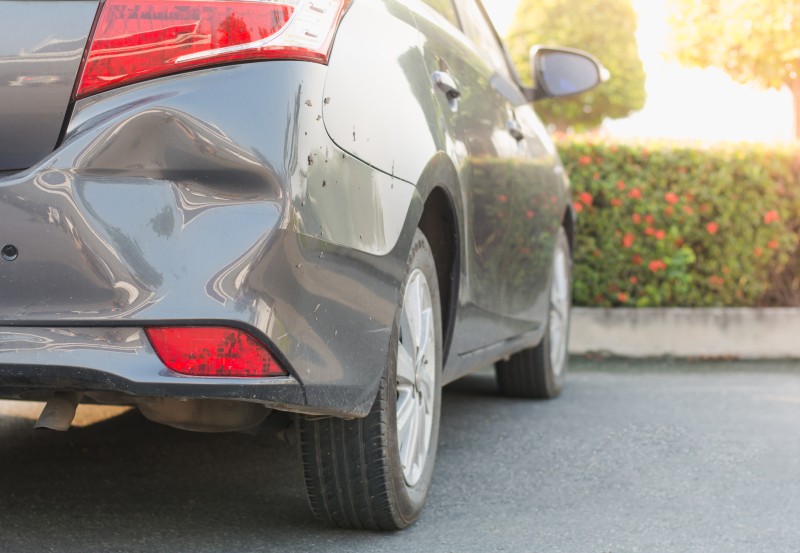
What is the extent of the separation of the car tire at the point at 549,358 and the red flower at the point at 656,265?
2090 millimetres

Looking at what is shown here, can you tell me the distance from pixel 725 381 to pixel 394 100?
13.6 feet

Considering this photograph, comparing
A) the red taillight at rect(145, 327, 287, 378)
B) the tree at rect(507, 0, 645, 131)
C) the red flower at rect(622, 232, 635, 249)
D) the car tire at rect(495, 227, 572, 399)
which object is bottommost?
the tree at rect(507, 0, 645, 131)

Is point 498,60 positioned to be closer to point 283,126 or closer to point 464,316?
point 464,316

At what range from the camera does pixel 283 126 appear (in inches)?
84.9

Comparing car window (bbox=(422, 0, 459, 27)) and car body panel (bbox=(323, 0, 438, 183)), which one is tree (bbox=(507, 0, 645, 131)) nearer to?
car window (bbox=(422, 0, 459, 27))

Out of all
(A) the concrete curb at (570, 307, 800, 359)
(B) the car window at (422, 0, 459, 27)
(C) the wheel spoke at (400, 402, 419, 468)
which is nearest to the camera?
(C) the wheel spoke at (400, 402, 419, 468)

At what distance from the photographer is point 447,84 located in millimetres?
3053

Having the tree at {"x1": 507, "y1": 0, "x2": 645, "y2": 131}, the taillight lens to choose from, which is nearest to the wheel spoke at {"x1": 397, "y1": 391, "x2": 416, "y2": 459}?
the taillight lens

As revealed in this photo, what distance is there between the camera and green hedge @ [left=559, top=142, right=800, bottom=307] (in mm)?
7363

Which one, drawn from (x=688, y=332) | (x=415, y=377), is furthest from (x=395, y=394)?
(x=688, y=332)

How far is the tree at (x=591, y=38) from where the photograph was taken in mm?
26125

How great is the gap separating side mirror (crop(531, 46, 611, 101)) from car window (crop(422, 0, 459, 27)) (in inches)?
48.4

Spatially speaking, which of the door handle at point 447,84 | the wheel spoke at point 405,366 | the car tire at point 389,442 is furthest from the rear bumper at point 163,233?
the door handle at point 447,84

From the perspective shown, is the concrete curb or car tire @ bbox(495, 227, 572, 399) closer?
car tire @ bbox(495, 227, 572, 399)
